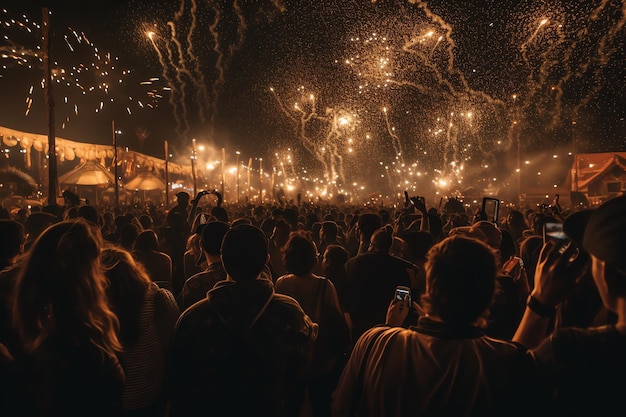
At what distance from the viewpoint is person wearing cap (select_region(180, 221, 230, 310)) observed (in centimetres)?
396

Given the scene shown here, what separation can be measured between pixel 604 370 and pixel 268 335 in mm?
1509

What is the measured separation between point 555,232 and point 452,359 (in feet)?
2.30

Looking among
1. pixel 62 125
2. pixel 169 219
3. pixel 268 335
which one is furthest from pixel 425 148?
pixel 268 335

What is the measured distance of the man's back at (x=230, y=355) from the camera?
248 cm

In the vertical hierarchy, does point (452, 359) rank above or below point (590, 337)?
below

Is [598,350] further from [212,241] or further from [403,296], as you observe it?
[212,241]

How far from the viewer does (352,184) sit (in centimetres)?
8506

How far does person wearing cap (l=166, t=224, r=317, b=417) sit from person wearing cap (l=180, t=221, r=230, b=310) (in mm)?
1305

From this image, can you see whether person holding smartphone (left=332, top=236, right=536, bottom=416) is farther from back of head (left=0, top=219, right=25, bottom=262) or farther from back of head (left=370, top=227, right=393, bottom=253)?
back of head (left=0, top=219, right=25, bottom=262)

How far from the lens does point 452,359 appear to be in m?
1.91

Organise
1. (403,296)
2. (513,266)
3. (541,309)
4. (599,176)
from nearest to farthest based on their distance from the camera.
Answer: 1. (541,309)
2. (403,296)
3. (513,266)
4. (599,176)

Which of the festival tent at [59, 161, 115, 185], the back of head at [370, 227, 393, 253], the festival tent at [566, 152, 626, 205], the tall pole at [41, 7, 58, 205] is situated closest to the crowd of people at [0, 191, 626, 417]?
the back of head at [370, 227, 393, 253]

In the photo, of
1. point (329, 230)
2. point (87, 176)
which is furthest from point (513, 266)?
point (87, 176)

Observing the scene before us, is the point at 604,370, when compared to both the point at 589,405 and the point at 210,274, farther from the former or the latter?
the point at 210,274
